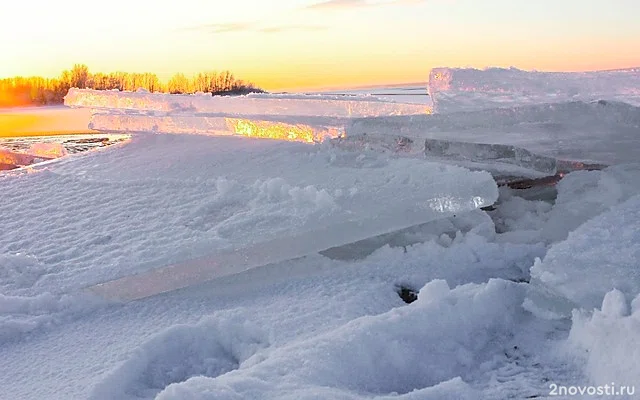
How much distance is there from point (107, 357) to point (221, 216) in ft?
3.55

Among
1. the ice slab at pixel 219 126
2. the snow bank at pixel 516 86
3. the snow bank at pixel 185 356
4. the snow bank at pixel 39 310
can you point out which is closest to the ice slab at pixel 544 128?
the snow bank at pixel 516 86

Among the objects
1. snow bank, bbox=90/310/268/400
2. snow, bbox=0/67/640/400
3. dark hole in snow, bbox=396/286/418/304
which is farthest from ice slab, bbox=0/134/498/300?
snow bank, bbox=90/310/268/400

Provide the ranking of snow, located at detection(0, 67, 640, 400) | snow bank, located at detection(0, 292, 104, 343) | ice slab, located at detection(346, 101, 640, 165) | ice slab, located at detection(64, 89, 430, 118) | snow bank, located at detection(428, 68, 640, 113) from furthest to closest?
ice slab, located at detection(64, 89, 430, 118)
snow bank, located at detection(428, 68, 640, 113)
ice slab, located at detection(346, 101, 640, 165)
snow bank, located at detection(0, 292, 104, 343)
snow, located at detection(0, 67, 640, 400)

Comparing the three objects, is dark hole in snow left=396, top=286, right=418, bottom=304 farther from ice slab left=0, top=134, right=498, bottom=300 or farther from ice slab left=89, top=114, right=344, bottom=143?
ice slab left=89, top=114, right=344, bottom=143

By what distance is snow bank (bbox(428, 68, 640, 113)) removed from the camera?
10.0 ft

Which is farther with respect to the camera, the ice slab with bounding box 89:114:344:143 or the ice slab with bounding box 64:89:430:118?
the ice slab with bounding box 64:89:430:118

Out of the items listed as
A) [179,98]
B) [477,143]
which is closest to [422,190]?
[477,143]

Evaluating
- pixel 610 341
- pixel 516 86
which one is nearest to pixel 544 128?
pixel 516 86

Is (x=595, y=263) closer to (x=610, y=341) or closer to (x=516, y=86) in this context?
(x=610, y=341)

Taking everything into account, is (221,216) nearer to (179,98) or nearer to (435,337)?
(435,337)

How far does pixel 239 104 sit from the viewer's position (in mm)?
4410

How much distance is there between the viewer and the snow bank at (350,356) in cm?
161

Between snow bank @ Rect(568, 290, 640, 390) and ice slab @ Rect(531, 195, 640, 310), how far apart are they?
3.0 inches

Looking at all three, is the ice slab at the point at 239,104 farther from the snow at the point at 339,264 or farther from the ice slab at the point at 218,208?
the ice slab at the point at 218,208
